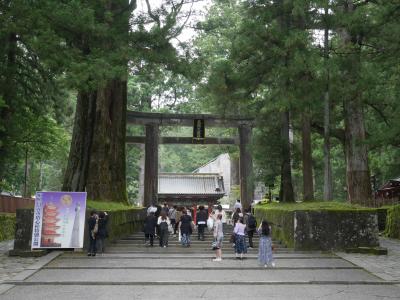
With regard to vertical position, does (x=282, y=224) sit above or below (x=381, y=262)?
above

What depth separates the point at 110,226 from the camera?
51.9 ft

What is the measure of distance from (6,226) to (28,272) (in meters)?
10.3

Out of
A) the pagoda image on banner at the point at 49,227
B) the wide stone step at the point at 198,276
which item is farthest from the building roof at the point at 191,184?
the wide stone step at the point at 198,276

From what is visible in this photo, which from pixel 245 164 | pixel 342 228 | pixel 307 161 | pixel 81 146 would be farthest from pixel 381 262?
pixel 245 164

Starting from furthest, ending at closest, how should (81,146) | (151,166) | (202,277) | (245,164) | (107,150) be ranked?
(245,164) < (151,166) < (107,150) < (81,146) < (202,277)

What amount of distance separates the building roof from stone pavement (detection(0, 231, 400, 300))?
22.6 m

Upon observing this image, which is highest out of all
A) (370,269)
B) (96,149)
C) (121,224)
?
(96,149)

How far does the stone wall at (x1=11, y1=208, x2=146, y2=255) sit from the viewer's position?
1348 cm

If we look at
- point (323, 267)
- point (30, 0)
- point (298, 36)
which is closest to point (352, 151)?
point (298, 36)

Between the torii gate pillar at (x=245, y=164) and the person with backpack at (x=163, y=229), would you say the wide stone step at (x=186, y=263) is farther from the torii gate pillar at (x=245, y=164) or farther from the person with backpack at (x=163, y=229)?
the torii gate pillar at (x=245, y=164)

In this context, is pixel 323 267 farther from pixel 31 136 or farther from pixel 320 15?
pixel 31 136

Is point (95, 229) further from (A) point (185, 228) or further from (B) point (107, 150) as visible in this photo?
(B) point (107, 150)

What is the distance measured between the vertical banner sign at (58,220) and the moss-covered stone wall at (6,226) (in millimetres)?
6785

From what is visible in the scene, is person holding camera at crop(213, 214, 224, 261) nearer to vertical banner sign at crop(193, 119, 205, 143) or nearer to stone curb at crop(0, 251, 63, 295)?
stone curb at crop(0, 251, 63, 295)
